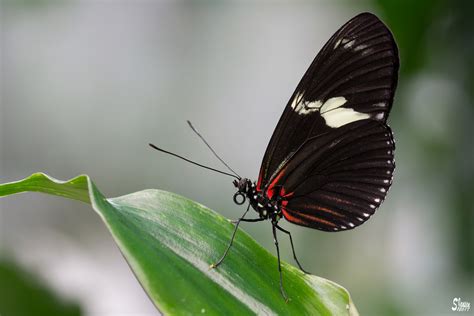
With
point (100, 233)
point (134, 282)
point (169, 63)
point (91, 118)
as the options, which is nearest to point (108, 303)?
point (134, 282)

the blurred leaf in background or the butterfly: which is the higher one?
the butterfly

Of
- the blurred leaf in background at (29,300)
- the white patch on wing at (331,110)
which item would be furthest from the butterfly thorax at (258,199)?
the blurred leaf in background at (29,300)

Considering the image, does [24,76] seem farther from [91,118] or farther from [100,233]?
[100,233]

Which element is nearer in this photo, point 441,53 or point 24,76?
point 441,53
